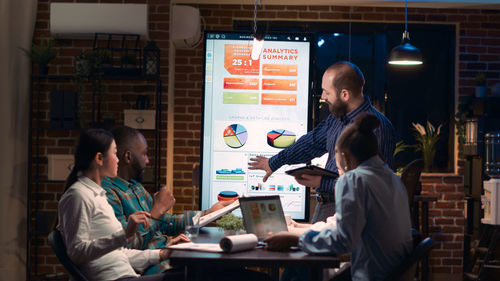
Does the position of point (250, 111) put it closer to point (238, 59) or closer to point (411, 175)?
point (238, 59)

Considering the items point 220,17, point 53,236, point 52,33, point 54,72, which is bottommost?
point 53,236

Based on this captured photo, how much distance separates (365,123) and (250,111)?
1.93 metres

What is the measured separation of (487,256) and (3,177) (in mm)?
4281

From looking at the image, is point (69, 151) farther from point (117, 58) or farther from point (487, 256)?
point (487, 256)

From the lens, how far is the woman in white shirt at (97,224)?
2160 millimetres

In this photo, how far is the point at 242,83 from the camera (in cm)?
Answer: 393

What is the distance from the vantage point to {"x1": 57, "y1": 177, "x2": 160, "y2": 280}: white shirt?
2154mm

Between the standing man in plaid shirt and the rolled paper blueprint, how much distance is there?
51 cm

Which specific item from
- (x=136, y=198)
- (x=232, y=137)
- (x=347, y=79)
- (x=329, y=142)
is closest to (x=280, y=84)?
(x=232, y=137)

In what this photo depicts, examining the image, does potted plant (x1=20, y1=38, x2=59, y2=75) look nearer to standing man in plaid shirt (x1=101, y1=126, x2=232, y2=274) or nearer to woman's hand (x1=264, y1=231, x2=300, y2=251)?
standing man in plaid shirt (x1=101, y1=126, x2=232, y2=274)

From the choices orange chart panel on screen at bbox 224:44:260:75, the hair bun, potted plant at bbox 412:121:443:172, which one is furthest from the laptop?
potted plant at bbox 412:121:443:172

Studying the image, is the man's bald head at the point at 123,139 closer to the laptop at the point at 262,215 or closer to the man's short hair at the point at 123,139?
the man's short hair at the point at 123,139

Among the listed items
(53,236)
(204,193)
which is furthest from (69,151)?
(53,236)

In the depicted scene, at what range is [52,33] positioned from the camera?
15.1ft
